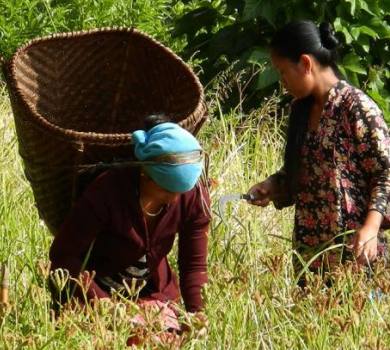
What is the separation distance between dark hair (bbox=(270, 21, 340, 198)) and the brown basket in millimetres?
347

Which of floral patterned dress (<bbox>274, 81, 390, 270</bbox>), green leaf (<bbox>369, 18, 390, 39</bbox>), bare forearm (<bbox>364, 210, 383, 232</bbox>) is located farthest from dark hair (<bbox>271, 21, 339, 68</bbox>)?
green leaf (<bbox>369, 18, 390, 39</bbox>)

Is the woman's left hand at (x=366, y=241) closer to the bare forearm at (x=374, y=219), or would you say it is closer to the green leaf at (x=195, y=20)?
the bare forearm at (x=374, y=219)

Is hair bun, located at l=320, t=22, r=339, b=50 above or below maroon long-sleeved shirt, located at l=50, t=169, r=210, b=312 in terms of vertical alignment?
above

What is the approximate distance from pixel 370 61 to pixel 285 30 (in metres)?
2.61

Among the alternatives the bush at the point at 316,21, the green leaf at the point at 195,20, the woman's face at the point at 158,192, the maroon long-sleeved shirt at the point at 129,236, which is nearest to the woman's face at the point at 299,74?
the maroon long-sleeved shirt at the point at 129,236

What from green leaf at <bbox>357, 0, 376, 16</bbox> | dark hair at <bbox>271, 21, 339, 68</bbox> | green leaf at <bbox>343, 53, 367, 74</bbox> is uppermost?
dark hair at <bbox>271, 21, 339, 68</bbox>

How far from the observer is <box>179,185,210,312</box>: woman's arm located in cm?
382

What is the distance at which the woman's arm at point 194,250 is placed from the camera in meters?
3.82

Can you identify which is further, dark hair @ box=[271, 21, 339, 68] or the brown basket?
dark hair @ box=[271, 21, 339, 68]

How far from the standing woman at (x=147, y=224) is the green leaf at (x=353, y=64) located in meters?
2.88

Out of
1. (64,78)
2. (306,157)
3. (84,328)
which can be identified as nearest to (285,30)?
(306,157)

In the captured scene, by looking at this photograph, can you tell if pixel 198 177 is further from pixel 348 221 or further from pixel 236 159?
pixel 236 159

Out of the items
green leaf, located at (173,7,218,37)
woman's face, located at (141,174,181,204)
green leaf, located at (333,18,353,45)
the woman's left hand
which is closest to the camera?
woman's face, located at (141,174,181,204)

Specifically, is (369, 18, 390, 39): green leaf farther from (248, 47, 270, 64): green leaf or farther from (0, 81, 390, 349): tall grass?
(0, 81, 390, 349): tall grass
